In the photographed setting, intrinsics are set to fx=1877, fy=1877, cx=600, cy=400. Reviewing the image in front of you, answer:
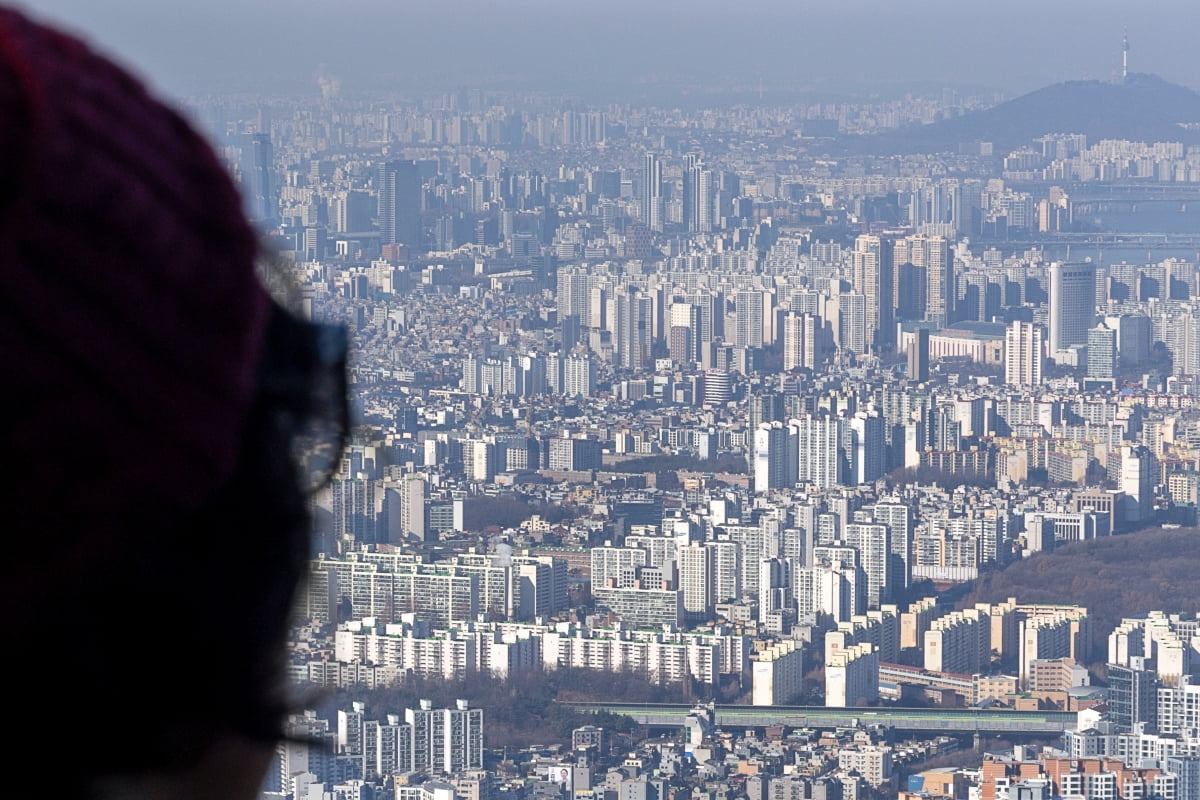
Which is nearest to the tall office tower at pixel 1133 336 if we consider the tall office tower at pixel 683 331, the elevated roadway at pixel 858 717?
the tall office tower at pixel 683 331

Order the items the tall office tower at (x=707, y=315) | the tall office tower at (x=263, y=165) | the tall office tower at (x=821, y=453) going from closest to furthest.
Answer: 1. the tall office tower at (x=821, y=453)
2. the tall office tower at (x=263, y=165)
3. the tall office tower at (x=707, y=315)

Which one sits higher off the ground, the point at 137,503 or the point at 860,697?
the point at 137,503

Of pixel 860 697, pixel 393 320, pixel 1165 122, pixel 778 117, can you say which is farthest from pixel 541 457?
pixel 1165 122

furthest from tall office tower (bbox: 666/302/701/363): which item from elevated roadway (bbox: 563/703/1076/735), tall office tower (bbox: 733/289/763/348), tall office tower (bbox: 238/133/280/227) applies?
elevated roadway (bbox: 563/703/1076/735)

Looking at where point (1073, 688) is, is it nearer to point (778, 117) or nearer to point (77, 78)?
point (77, 78)

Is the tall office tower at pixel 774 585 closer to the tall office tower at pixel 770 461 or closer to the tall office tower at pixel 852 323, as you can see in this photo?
the tall office tower at pixel 770 461

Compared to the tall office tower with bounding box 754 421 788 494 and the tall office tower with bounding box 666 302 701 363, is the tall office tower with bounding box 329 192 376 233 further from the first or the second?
the tall office tower with bounding box 754 421 788 494

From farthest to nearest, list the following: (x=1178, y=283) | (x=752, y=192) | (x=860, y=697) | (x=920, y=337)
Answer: (x=752, y=192) < (x=1178, y=283) < (x=920, y=337) < (x=860, y=697)
